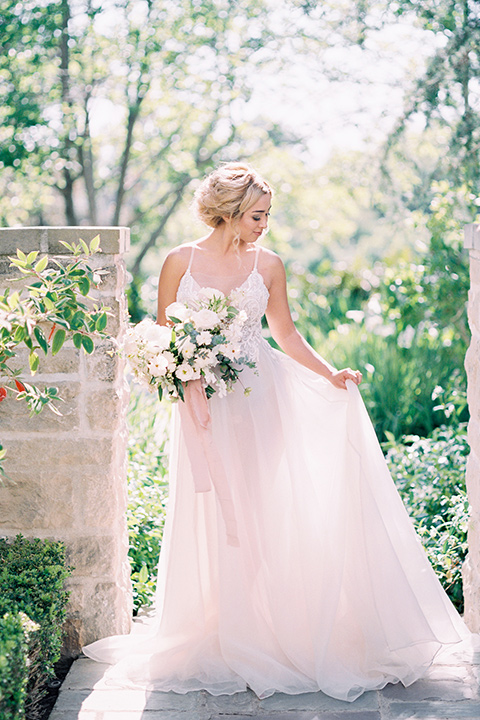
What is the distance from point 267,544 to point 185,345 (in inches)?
37.6

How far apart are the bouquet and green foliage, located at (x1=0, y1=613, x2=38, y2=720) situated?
35.6 inches

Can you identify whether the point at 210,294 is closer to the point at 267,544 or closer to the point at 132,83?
the point at 267,544

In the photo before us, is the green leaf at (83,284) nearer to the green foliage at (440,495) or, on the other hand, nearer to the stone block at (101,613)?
the stone block at (101,613)

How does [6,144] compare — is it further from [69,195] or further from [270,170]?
[270,170]

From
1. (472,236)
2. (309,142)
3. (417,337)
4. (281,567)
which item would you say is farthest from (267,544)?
(309,142)

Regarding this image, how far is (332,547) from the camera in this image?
3074mm

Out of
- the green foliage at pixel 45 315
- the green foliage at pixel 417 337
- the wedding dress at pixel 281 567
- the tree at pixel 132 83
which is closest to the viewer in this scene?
the green foliage at pixel 45 315

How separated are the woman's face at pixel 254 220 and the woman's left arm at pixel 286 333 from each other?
0.16 metres

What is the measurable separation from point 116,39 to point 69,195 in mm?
2466

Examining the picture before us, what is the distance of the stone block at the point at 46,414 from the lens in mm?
3119

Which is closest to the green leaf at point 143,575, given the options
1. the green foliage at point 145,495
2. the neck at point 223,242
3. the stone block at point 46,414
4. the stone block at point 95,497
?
the green foliage at point 145,495

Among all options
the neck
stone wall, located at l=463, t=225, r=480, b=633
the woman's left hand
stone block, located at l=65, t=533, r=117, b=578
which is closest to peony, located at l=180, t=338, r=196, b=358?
the neck

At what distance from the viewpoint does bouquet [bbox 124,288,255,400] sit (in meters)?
2.73

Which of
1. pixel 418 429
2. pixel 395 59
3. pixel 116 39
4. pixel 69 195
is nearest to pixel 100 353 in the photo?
pixel 418 429
